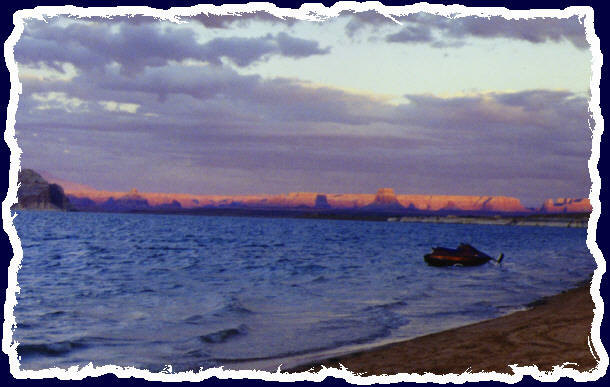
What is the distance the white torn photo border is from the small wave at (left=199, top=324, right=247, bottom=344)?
4.72 m

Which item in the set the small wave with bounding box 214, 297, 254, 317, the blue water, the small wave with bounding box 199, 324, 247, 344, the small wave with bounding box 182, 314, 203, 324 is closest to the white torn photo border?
the blue water

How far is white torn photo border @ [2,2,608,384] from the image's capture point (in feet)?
29.5

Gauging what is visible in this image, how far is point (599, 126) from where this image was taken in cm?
1018

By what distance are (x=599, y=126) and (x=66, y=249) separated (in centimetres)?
4234

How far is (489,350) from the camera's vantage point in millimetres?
12445

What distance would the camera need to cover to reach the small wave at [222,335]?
1484 cm

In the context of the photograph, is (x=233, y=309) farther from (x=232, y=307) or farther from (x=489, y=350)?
(x=489, y=350)

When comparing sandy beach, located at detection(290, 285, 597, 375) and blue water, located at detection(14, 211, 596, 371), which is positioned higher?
sandy beach, located at detection(290, 285, 597, 375)

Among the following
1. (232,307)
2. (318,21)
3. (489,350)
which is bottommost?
(232,307)

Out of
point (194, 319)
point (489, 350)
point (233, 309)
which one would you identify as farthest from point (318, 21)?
point (233, 309)

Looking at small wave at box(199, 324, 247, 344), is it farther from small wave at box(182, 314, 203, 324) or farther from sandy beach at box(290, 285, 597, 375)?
sandy beach at box(290, 285, 597, 375)

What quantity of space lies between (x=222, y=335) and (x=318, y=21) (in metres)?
8.58

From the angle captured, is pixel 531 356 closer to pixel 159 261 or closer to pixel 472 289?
pixel 472 289

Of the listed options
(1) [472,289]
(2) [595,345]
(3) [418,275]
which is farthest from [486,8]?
(3) [418,275]
